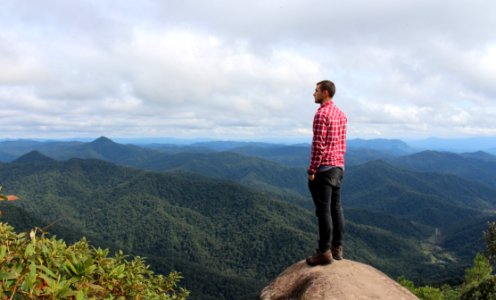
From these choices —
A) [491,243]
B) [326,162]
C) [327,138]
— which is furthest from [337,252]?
[491,243]

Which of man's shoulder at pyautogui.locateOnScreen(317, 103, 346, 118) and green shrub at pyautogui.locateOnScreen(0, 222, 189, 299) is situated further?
man's shoulder at pyautogui.locateOnScreen(317, 103, 346, 118)

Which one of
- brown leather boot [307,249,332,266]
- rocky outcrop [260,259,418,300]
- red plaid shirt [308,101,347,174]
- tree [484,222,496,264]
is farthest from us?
tree [484,222,496,264]

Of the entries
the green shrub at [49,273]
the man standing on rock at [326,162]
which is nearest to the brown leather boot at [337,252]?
the man standing on rock at [326,162]

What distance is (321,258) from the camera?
10.1 m

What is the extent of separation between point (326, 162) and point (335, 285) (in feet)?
10.7

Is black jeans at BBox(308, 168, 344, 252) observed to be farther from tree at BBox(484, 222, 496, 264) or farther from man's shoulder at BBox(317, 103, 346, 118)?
tree at BBox(484, 222, 496, 264)

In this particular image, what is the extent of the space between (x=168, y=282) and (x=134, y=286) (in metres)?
3.36

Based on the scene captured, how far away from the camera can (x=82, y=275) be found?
16.4ft

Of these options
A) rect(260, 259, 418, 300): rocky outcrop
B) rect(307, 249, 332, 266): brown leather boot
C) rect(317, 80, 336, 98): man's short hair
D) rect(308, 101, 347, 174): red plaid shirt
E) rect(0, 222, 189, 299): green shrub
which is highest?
rect(317, 80, 336, 98): man's short hair

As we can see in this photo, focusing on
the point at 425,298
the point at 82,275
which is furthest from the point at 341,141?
the point at 425,298

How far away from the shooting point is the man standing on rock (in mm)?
9734

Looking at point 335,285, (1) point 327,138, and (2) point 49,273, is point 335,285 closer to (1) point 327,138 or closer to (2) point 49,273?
(1) point 327,138

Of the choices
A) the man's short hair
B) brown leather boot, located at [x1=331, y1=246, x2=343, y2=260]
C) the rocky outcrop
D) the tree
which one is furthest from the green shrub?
the tree

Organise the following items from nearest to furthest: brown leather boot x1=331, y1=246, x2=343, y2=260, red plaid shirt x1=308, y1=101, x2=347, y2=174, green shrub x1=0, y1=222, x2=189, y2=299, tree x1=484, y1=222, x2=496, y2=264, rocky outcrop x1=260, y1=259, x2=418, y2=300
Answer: green shrub x1=0, y1=222, x2=189, y2=299, rocky outcrop x1=260, y1=259, x2=418, y2=300, red plaid shirt x1=308, y1=101, x2=347, y2=174, brown leather boot x1=331, y1=246, x2=343, y2=260, tree x1=484, y1=222, x2=496, y2=264
